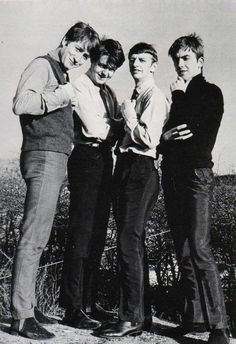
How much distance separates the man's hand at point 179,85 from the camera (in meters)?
3.02

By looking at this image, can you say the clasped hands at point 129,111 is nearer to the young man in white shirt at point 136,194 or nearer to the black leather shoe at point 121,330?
the young man in white shirt at point 136,194

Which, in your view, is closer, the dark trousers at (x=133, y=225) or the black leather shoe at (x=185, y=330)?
the dark trousers at (x=133, y=225)

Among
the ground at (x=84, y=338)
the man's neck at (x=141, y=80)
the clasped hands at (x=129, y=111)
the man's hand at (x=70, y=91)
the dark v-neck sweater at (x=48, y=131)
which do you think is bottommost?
the ground at (x=84, y=338)

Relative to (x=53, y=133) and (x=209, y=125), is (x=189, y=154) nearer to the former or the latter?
(x=209, y=125)

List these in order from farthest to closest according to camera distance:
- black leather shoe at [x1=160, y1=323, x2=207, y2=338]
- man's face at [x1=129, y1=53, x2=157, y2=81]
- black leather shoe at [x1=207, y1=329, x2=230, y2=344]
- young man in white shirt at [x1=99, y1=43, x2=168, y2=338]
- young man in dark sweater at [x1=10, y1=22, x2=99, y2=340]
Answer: man's face at [x1=129, y1=53, x2=157, y2=81] < black leather shoe at [x1=160, y1=323, x2=207, y2=338] < young man in white shirt at [x1=99, y1=43, x2=168, y2=338] < young man in dark sweater at [x1=10, y1=22, x2=99, y2=340] < black leather shoe at [x1=207, y1=329, x2=230, y2=344]

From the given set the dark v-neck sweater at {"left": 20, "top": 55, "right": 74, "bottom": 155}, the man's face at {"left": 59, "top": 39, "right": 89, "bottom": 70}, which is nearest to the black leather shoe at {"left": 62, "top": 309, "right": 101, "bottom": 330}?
the dark v-neck sweater at {"left": 20, "top": 55, "right": 74, "bottom": 155}

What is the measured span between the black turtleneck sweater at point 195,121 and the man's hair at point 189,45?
0.59 ft

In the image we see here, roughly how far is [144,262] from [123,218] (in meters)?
0.36

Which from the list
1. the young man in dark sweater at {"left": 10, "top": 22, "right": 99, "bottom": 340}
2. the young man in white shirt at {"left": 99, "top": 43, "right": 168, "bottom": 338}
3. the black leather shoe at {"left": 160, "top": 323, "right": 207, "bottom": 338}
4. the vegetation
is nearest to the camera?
the young man in dark sweater at {"left": 10, "top": 22, "right": 99, "bottom": 340}

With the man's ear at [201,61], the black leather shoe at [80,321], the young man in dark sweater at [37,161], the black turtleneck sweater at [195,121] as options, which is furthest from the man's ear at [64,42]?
the black leather shoe at [80,321]

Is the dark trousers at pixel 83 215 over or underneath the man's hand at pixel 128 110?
underneath

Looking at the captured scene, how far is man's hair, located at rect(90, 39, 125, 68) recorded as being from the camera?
10.5ft

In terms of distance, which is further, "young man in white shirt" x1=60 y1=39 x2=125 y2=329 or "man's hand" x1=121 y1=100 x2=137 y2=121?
"young man in white shirt" x1=60 y1=39 x2=125 y2=329

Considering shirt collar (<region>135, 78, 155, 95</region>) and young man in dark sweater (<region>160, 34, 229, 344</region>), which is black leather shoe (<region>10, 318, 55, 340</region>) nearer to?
young man in dark sweater (<region>160, 34, 229, 344</region>)
